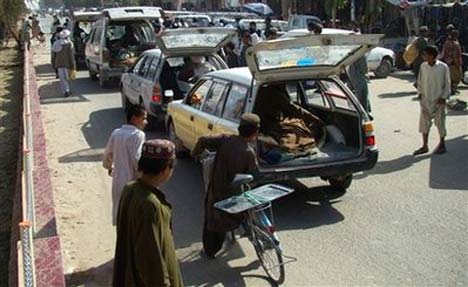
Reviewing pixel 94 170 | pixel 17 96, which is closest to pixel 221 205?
pixel 94 170

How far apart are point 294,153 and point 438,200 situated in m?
1.82

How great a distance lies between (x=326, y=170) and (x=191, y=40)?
5.04m

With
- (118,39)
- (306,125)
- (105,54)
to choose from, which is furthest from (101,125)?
(118,39)

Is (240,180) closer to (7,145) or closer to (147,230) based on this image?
(147,230)

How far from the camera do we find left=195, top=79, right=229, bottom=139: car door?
8188mm

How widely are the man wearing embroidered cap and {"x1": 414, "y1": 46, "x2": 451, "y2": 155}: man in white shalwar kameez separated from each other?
7149 millimetres

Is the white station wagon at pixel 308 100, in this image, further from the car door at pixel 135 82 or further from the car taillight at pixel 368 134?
the car door at pixel 135 82

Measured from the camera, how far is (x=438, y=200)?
25.2ft

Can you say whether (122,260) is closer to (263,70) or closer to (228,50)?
(263,70)

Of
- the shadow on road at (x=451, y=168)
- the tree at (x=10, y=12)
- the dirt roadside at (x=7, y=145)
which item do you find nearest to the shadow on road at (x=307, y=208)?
the shadow on road at (x=451, y=168)

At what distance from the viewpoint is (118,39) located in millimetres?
20469

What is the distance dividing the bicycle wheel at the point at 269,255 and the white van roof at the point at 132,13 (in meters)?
14.6

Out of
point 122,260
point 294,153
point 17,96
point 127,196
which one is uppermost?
point 127,196

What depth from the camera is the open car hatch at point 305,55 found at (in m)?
6.97
